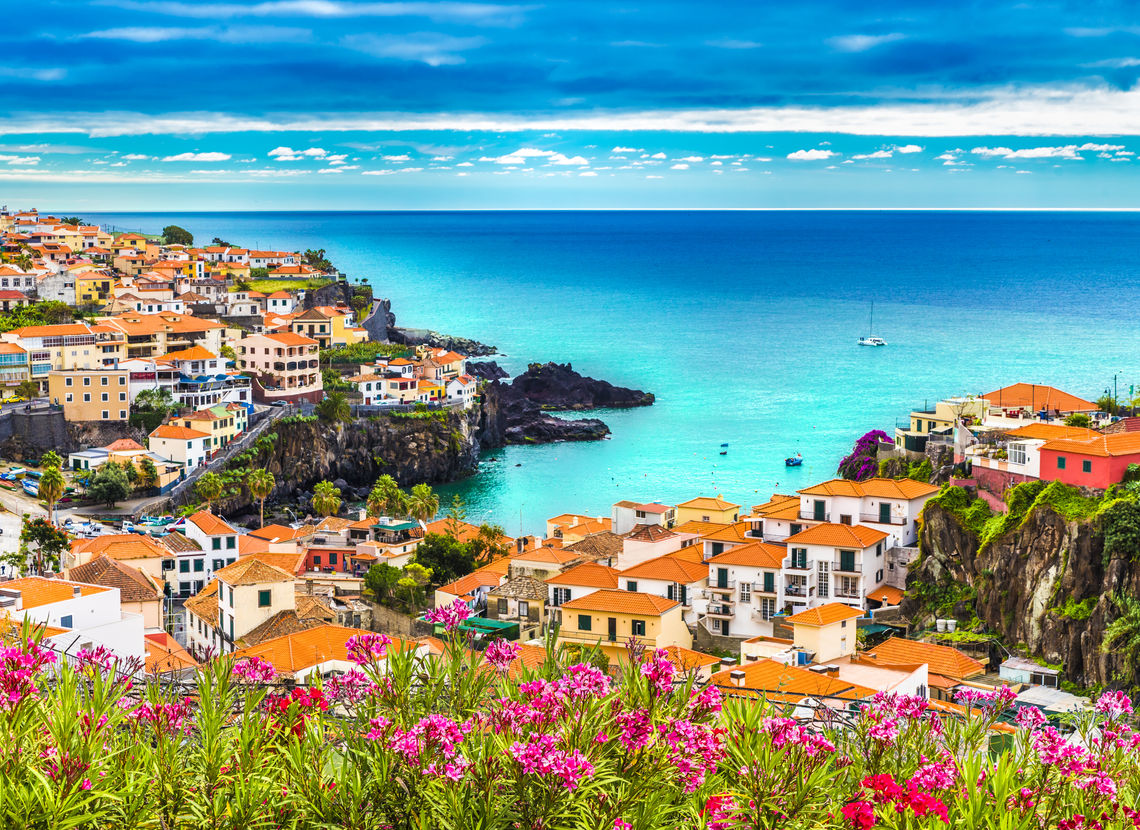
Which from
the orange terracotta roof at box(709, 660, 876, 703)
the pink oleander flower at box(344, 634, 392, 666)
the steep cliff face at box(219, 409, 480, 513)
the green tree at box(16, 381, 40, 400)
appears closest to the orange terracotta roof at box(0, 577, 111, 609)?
the orange terracotta roof at box(709, 660, 876, 703)

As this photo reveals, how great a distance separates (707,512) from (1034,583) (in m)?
13.9

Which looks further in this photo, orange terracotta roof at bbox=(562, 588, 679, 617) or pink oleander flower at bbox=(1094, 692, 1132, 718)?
orange terracotta roof at bbox=(562, 588, 679, 617)

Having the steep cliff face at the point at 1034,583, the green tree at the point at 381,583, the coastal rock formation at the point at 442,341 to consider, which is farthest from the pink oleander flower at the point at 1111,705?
the coastal rock formation at the point at 442,341

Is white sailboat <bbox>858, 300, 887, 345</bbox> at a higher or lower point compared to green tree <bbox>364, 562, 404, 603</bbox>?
higher

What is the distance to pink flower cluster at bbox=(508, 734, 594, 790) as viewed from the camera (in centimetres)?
704

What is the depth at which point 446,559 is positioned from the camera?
40562 millimetres

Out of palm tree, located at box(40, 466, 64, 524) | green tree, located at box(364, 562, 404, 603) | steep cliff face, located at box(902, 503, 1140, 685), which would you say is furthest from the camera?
palm tree, located at box(40, 466, 64, 524)

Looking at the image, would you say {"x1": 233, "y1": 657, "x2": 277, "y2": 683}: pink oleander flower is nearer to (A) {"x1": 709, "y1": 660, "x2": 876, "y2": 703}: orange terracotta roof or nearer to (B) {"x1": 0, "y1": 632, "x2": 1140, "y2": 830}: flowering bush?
(B) {"x1": 0, "y1": 632, "x2": 1140, "y2": 830}: flowering bush

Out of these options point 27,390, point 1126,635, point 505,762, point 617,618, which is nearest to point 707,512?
point 617,618

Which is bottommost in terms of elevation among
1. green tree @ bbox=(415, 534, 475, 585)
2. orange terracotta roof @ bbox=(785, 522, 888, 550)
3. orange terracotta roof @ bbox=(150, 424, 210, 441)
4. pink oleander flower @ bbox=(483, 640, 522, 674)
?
green tree @ bbox=(415, 534, 475, 585)

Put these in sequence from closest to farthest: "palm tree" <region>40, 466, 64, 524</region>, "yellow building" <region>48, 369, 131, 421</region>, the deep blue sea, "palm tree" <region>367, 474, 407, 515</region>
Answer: "palm tree" <region>40, 466, 64, 524</region> → "palm tree" <region>367, 474, 407, 515</region> → "yellow building" <region>48, 369, 131, 421</region> → the deep blue sea

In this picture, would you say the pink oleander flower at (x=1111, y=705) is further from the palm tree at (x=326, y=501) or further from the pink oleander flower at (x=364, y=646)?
the palm tree at (x=326, y=501)

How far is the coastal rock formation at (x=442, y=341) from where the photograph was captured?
344 ft

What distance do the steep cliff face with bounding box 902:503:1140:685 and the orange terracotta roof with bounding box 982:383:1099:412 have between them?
14304mm
